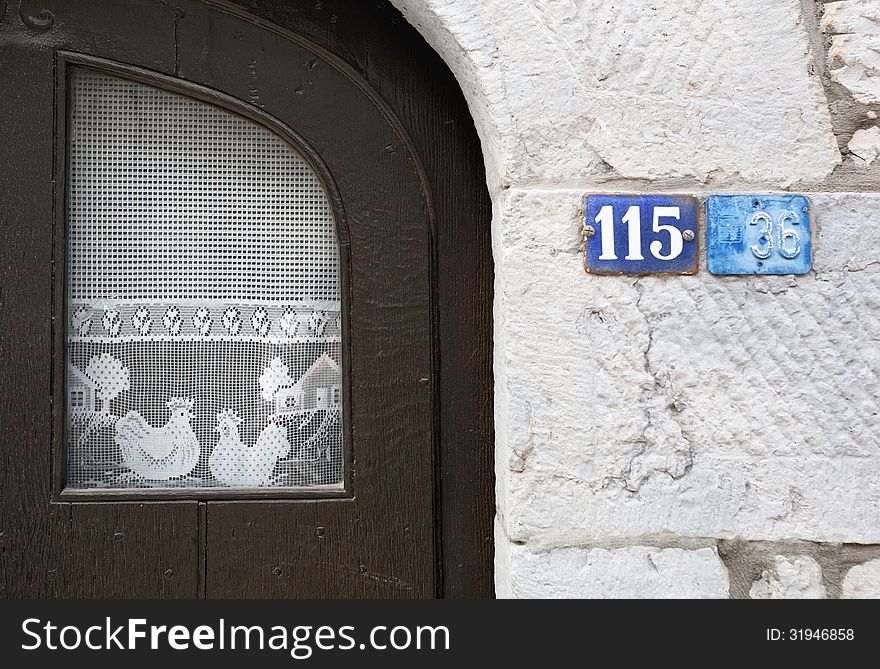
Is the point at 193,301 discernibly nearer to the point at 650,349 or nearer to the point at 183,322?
the point at 183,322

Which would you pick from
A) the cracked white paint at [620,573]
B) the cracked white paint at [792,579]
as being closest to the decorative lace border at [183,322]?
the cracked white paint at [620,573]

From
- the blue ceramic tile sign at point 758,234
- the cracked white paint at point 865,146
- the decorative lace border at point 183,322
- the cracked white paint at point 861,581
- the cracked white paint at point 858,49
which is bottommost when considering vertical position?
the cracked white paint at point 861,581

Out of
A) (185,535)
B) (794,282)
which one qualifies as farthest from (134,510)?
(794,282)

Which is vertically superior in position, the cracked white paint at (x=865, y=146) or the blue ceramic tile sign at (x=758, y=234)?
the cracked white paint at (x=865, y=146)

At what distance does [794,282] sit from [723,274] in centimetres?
12

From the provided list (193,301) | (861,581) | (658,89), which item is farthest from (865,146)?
(193,301)

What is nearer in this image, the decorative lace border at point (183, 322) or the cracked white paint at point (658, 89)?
the cracked white paint at point (658, 89)

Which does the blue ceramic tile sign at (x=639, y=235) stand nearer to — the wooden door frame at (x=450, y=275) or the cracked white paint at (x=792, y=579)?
the wooden door frame at (x=450, y=275)

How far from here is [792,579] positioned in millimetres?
1151

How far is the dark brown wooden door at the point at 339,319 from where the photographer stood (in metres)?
1.32

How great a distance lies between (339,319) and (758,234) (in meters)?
0.77

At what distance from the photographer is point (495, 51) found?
1.16m

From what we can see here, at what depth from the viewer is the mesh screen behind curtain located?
1.35 meters

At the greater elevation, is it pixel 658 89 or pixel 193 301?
pixel 658 89
